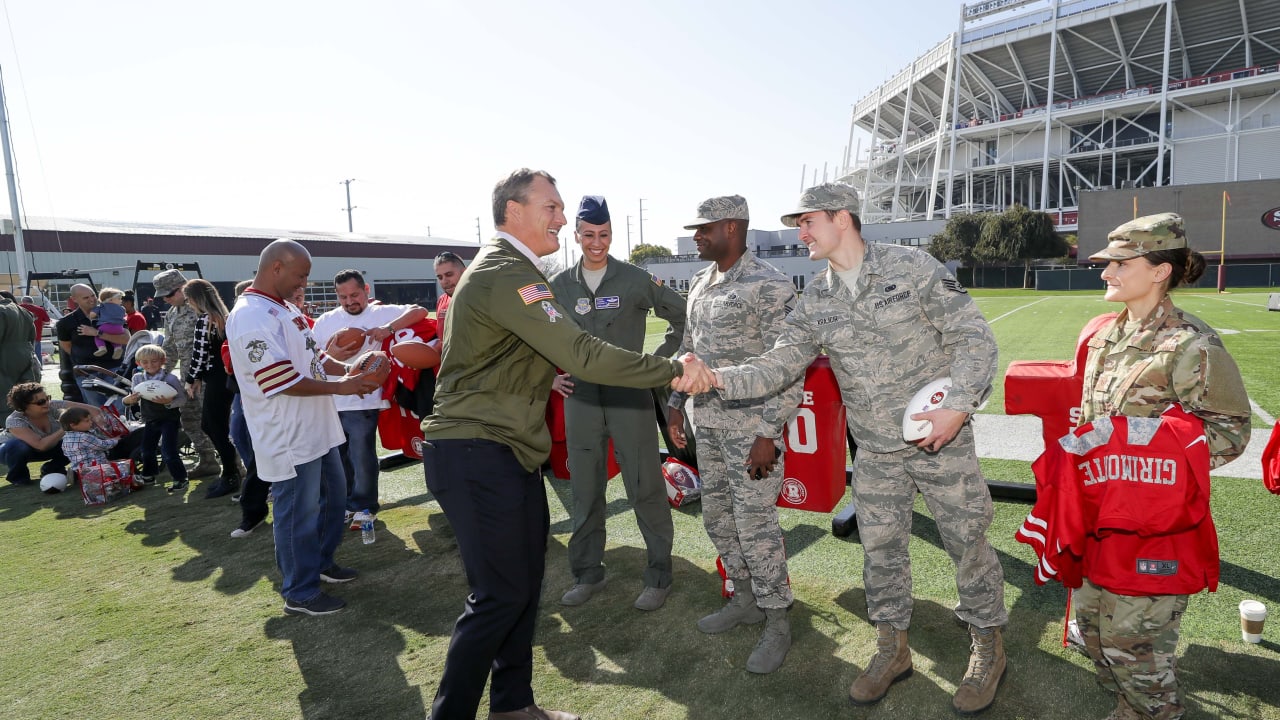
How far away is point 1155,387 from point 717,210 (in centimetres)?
199

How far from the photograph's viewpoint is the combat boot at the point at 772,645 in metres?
Answer: 3.21

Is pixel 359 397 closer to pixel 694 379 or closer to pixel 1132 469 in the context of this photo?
pixel 694 379

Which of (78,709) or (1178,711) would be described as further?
(78,709)

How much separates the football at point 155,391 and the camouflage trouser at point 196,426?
55 cm

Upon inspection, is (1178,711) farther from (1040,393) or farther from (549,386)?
(549,386)

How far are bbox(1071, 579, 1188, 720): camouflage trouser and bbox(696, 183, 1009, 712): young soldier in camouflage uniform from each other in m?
0.42

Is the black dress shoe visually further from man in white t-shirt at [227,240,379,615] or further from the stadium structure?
the stadium structure

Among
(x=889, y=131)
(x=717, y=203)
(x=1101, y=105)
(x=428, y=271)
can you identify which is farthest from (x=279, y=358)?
(x=889, y=131)

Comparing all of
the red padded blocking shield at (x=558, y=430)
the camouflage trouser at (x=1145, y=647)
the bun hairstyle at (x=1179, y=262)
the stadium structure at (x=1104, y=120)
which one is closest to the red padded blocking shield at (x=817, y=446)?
the red padded blocking shield at (x=558, y=430)

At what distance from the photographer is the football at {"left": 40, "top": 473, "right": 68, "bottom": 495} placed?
6883mm

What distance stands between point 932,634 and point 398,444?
191 inches

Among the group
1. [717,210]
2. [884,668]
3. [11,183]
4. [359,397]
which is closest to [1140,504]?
[884,668]

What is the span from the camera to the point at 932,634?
3.42 meters

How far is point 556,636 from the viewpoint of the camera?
3689mm
